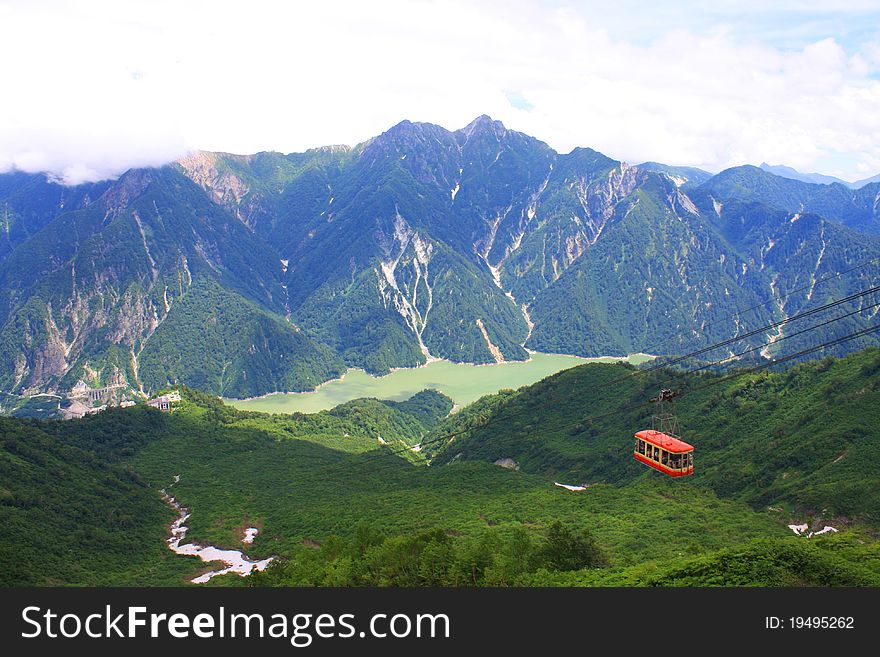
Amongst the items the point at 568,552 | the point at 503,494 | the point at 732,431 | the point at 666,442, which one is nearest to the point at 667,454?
the point at 666,442

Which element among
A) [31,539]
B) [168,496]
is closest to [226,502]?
[168,496]

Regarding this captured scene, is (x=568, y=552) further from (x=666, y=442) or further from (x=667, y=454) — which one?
(x=666, y=442)

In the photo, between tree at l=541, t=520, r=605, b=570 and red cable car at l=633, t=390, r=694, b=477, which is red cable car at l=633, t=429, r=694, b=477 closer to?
red cable car at l=633, t=390, r=694, b=477

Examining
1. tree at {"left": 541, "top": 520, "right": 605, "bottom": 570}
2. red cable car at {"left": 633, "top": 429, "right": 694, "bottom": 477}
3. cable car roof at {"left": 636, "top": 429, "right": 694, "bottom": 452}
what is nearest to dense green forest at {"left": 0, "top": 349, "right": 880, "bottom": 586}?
tree at {"left": 541, "top": 520, "right": 605, "bottom": 570}

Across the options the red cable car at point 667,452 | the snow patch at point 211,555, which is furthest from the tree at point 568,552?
the snow patch at point 211,555

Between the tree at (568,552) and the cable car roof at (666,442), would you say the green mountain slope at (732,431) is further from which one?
the tree at (568,552)
